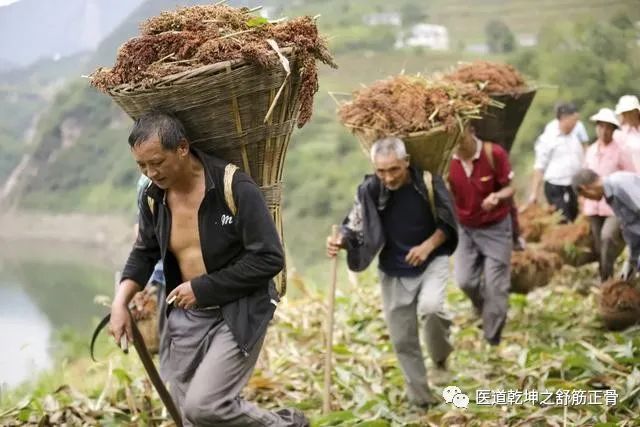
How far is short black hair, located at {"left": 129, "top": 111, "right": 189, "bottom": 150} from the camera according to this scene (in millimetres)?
3969

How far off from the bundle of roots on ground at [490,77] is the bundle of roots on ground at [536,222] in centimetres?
205

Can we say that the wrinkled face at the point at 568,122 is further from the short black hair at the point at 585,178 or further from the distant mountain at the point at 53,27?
the distant mountain at the point at 53,27

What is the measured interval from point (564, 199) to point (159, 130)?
272 inches

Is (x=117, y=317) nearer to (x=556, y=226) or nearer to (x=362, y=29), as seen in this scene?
(x=556, y=226)

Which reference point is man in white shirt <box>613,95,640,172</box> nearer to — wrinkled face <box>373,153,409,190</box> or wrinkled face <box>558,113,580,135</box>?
wrinkled face <box>558,113,580,135</box>

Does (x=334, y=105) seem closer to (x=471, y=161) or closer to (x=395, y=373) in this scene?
(x=471, y=161)

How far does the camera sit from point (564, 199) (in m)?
10.1

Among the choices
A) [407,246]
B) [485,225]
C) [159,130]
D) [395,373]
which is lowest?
[395,373]

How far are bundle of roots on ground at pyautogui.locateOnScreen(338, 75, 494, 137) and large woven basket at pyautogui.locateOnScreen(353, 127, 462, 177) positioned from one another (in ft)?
0.15

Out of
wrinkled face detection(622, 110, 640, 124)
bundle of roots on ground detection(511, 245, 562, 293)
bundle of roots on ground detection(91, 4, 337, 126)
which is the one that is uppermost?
bundle of roots on ground detection(91, 4, 337, 126)

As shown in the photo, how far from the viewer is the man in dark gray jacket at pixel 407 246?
19.8 feet

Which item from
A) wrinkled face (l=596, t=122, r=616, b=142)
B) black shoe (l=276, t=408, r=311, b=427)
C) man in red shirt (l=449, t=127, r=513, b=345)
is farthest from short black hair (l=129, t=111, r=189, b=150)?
wrinkled face (l=596, t=122, r=616, b=142)

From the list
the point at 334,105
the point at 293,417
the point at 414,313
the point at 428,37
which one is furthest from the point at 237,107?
the point at 428,37

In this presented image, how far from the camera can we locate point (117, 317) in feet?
14.2
